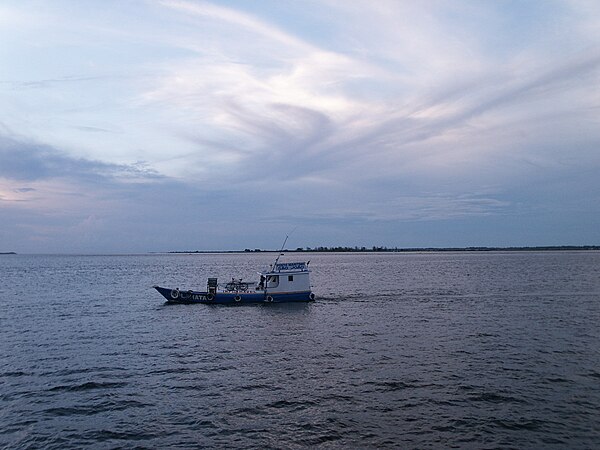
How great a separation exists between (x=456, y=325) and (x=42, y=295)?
180ft

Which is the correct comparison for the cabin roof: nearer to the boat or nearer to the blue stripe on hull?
the boat

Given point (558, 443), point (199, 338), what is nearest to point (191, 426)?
point (558, 443)

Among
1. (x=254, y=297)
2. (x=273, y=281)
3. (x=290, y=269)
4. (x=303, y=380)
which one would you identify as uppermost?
(x=290, y=269)

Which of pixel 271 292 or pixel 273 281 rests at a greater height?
pixel 273 281

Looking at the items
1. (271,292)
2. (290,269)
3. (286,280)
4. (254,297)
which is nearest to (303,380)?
(271,292)

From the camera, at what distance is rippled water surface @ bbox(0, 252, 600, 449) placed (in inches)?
635

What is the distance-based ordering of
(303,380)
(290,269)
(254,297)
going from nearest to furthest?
(303,380) < (254,297) < (290,269)

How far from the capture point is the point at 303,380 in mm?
22391

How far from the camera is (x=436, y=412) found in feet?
58.5

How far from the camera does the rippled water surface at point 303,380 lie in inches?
635

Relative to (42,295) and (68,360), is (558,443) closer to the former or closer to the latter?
(68,360)

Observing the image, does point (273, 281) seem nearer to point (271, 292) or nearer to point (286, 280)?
point (271, 292)

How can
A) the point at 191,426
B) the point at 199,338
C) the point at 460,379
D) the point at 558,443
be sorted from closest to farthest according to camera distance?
1. the point at 558,443
2. the point at 191,426
3. the point at 460,379
4. the point at 199,338

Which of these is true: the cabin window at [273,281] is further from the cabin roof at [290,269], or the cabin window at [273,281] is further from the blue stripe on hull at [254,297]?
the blue stripe on hull at [254,297]
